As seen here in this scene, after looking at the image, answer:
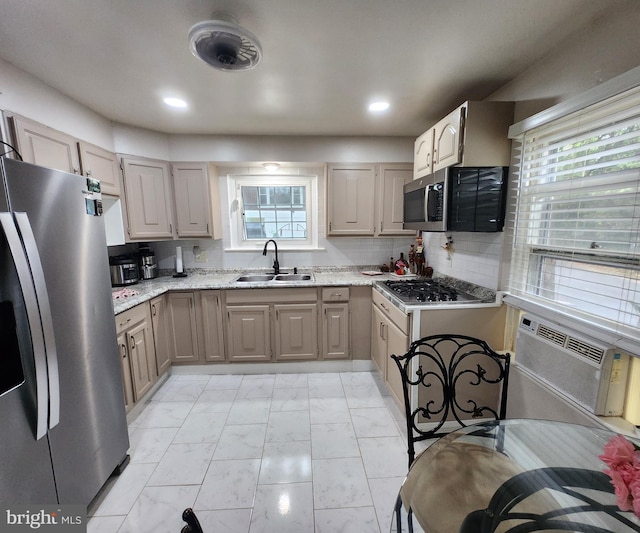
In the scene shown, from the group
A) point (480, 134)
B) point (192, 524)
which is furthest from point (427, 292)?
point (192, 524)

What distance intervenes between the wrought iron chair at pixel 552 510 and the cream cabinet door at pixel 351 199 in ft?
7.37

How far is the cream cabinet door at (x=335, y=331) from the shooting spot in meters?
2.65

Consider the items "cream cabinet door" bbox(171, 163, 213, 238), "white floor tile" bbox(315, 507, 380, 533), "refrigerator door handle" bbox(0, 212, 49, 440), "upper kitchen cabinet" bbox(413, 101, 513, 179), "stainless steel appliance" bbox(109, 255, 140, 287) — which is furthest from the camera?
"cream cabinet door" bbox(171, 163, 213, 238)

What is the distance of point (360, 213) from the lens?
2.86 m

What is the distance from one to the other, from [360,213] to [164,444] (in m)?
2.52

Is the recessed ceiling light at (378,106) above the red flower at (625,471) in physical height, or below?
above

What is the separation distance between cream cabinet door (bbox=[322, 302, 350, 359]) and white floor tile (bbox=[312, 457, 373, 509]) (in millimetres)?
1091

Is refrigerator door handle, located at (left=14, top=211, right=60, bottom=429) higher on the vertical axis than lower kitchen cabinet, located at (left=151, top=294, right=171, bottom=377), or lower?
higher

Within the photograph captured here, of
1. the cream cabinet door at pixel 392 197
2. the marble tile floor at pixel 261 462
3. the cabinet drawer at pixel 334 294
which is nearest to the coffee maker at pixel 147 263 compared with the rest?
the marble tile floor at pixel 261 462

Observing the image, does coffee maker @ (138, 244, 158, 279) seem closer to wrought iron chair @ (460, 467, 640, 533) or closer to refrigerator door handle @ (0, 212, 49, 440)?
refrigerator door handle @ (0, 212, 49, 440)

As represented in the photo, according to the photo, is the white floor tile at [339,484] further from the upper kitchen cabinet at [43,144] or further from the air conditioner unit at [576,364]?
the upper kitchen cabinet at [43,144]

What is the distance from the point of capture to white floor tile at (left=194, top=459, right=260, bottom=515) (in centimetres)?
141

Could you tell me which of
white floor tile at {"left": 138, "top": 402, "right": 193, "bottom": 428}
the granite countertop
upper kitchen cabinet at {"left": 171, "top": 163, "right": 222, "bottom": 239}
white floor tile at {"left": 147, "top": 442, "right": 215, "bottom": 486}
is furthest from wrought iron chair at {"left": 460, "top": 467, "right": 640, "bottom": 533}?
upper kitchen cabinet at {"left": 171, "top": 163, "right": 222, "bottom": 239}

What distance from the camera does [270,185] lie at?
3092mm
